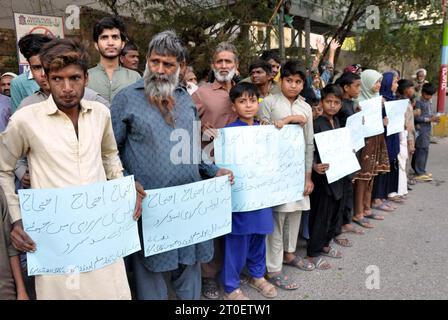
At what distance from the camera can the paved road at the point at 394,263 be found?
2771 millimetres

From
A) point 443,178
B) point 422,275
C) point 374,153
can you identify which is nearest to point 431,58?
point 443,178

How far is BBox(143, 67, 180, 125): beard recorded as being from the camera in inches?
80.0

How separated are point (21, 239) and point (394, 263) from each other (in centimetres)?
298

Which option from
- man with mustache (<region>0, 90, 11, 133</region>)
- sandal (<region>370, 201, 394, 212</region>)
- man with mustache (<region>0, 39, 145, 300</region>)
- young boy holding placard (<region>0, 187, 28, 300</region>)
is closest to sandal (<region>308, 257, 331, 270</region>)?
sandal (<region>370, 201, 394, 212</region>)

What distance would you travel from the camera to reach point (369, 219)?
427 cm

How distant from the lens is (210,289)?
9.14 feet

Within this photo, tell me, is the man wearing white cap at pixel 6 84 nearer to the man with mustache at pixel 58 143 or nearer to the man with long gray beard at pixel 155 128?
the man with long gray beard at pixel 155 128

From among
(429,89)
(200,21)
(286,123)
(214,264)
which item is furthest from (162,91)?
(429,89)

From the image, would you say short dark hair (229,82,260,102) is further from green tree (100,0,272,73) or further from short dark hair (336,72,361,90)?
green tree (100,0,272,73)

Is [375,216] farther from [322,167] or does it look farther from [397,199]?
[322,167]

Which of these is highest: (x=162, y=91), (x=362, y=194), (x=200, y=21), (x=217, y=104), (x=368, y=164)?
(x=200, y=21)
